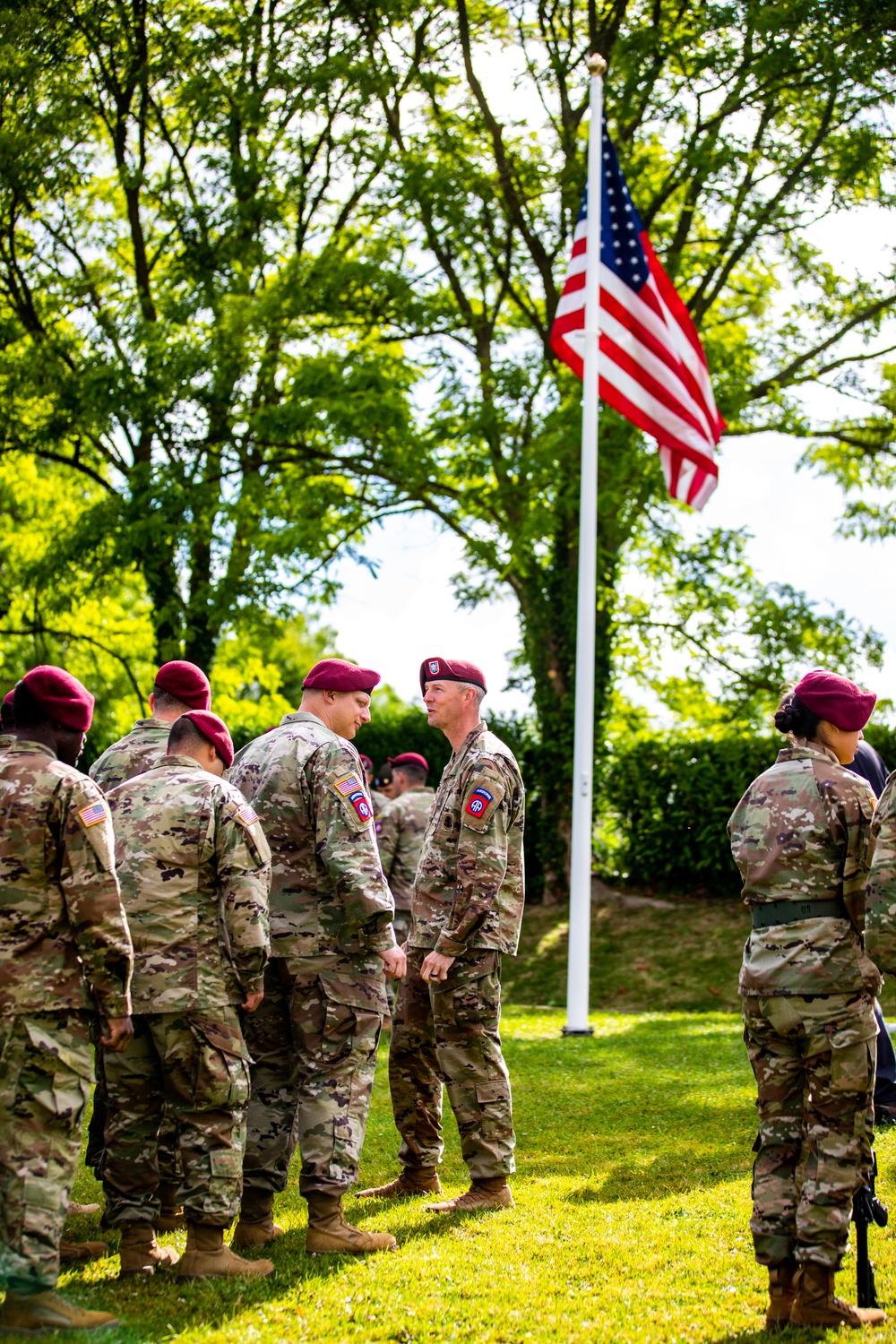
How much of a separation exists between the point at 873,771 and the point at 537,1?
50.7 ft

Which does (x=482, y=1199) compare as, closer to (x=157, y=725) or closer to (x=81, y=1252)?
(x=81, y=1252)

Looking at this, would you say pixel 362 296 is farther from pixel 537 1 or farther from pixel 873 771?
pixel 873 771

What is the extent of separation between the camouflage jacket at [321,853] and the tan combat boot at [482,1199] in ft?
4.04

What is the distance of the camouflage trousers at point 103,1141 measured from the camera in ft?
18.6

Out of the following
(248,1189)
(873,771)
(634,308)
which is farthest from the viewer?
(634,308)

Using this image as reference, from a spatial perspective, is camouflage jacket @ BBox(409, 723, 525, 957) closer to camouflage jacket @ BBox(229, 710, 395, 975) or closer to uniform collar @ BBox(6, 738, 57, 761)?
camouflage jacket @ BBox(229, 710, 395, 975)

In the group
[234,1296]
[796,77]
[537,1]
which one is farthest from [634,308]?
[234,1296]

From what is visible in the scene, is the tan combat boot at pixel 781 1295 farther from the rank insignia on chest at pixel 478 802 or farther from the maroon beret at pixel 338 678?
the maroon beret at pixel 338 678

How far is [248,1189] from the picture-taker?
554cm

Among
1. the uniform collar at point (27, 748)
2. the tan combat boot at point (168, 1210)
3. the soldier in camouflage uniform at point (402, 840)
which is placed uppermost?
the uniform collar at point (27, 748)

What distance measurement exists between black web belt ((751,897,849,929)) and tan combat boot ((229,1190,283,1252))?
2430 millimetres

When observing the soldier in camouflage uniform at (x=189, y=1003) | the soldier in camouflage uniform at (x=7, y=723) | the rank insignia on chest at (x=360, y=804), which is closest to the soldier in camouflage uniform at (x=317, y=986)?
the rank insignia on chest at (x=360, y=804)

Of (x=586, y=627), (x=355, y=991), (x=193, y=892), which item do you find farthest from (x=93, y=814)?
(x=586, y=627)

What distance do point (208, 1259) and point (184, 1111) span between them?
54 centimetres
